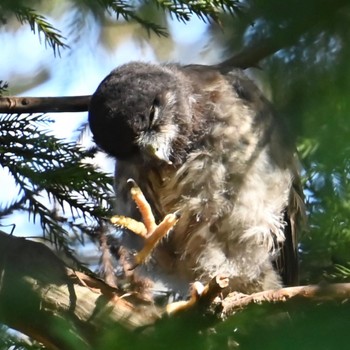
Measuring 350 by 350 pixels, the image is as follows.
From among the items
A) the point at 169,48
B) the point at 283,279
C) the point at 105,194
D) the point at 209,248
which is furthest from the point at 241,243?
the point at 169,48

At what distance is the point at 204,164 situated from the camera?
208 centimetres

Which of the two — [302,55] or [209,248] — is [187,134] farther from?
[302,55]

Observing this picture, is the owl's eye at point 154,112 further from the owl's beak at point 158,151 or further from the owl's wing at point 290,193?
the owl's wing at point 290,193

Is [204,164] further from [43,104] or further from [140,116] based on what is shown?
[43,104]

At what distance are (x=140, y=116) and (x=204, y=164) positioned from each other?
23 cm

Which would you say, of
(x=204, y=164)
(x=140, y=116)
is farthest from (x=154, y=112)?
(x=204, y=164)

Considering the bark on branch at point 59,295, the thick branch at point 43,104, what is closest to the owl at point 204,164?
the thick branch at point 43,104

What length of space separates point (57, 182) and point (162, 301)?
2.27ft

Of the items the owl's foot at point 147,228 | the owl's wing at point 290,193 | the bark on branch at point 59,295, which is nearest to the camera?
the bark on branch at point 59,295

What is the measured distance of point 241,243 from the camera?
2186mm

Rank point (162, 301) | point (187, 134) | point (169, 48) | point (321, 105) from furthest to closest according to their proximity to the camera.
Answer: point (169, 48) → point (162, 301) → point (187, 134) → point (321, 105)

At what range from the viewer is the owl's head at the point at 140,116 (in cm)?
200

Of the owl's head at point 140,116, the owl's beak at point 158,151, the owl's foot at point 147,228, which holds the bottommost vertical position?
the owl's foot at point 147,228

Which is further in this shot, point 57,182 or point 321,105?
point 57,182
